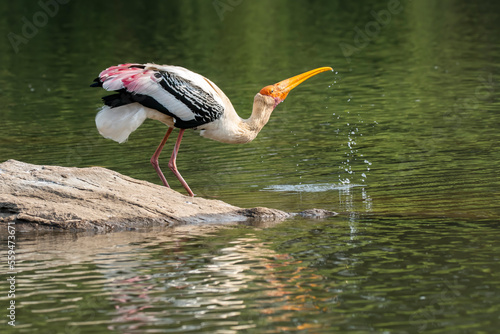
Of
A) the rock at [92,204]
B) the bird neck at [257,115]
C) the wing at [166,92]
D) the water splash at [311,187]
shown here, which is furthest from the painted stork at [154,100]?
the water splash at [311,187]

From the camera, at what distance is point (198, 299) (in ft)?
26.5

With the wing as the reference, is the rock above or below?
below

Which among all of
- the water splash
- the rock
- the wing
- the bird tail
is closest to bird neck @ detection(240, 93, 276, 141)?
the wing

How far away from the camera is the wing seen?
11.4 metres

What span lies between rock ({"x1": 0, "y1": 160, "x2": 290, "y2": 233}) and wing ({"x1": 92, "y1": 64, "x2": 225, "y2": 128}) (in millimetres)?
979

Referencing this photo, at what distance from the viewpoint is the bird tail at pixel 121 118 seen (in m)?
11.5

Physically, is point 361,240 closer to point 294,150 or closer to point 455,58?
point 294,150

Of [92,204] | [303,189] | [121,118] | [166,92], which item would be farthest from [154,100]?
[303,189]

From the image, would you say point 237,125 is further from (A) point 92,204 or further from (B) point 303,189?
(A) point 92,204

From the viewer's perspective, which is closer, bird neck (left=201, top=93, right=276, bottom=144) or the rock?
the rock

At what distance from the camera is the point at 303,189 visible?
13.4m

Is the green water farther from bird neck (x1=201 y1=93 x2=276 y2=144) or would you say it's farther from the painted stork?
the painted stork

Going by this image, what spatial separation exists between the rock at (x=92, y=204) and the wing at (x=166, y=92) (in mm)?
979

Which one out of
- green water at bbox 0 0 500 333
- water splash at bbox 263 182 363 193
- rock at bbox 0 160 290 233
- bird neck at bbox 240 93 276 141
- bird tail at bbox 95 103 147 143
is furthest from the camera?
water splash at bbox 263 182 363 193
